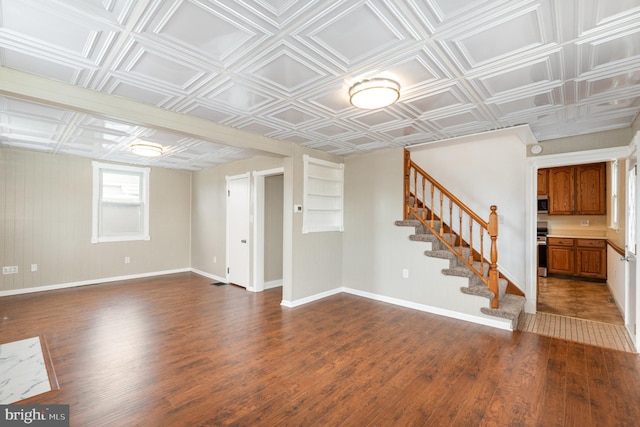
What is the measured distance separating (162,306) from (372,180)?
376 cm

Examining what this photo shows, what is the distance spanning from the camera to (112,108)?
264cm

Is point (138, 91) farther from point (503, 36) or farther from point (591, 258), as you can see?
point (591, 258)

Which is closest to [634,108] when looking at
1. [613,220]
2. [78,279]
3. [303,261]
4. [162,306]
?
[613,220]

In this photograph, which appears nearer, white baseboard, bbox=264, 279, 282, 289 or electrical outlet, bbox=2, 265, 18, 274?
electrical outlet, bbox=2, 265, 18, 274

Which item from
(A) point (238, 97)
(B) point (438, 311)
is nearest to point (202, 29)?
(A) point (238, 97)

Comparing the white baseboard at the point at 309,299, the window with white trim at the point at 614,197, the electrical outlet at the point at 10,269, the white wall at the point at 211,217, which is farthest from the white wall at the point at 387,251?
the electrical outlet at the point at 10,269

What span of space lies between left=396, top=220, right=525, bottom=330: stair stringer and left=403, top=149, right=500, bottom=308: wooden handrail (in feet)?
0.26

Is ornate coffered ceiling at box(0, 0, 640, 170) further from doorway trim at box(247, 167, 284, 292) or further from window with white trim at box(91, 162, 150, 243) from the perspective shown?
window with white trim at box(91, 162, 150, 243)

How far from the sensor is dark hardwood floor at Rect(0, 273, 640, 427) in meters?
1.98

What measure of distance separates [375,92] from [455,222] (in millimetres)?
3161

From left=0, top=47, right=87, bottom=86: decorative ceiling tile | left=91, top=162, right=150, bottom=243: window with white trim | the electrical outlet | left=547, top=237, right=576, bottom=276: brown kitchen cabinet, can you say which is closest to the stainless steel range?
left=547, top=237, right=576, bottom=276: brown kitchen cabinet

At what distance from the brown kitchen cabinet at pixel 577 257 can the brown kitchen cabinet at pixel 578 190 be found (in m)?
0.64

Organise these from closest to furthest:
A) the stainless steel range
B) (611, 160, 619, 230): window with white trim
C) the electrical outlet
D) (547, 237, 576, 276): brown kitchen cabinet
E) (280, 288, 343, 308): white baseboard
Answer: (280, 288, 343, 308): white baseboard
the electrical outlet
(611, 160, 619, 230): window with white trim
(547, 237, 576, 276): brown kitchen cabinet
the stainless steel range

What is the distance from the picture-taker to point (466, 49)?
1.96 metres
